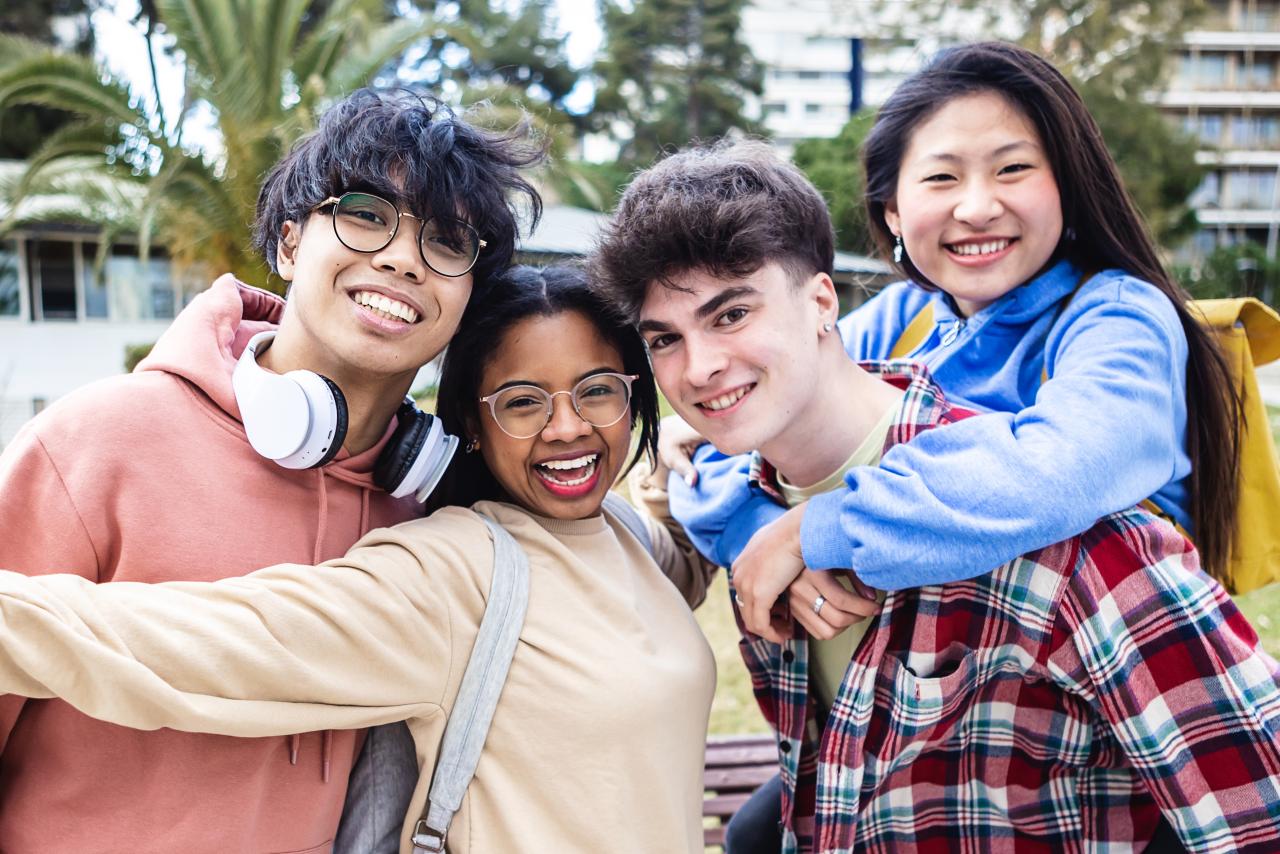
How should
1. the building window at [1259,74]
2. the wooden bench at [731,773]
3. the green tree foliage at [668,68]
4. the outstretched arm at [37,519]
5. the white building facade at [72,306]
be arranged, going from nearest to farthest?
the outstretched arm at [37,519], the wooden bench at [731,773], the white building facade at [72,306], the green tree foliage at [668,68], the building window at [1259,74]

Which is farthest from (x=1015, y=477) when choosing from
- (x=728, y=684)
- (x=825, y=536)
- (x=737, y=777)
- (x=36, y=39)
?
(x=36, y=39)

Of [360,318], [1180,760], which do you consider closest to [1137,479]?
[1180,760]

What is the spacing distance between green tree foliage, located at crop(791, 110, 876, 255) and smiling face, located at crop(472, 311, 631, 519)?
2.73ft

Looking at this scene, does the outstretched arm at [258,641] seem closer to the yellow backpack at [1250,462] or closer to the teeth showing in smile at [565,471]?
the teeth showing in smile at [565,471]

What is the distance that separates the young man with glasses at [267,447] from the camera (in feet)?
5.87

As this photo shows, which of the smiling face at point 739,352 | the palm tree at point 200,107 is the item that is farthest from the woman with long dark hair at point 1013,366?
the palm tree at point 200,107

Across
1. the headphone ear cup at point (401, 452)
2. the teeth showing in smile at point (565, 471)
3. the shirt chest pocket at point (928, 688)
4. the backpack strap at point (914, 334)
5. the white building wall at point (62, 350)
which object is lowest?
the white building wall at point (62, 350)

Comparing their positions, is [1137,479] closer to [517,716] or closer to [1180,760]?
[1180,760]

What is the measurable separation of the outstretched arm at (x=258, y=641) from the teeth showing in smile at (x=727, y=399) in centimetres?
62

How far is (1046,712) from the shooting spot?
2.05 metres

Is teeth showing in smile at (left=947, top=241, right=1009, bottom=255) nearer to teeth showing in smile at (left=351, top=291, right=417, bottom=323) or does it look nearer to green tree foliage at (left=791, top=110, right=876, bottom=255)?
green tree foliage at (left=791, top=110, right=876, bottom=255)

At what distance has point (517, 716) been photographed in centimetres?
191

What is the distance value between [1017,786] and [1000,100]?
5.29 ft

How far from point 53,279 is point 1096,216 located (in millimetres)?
18561
